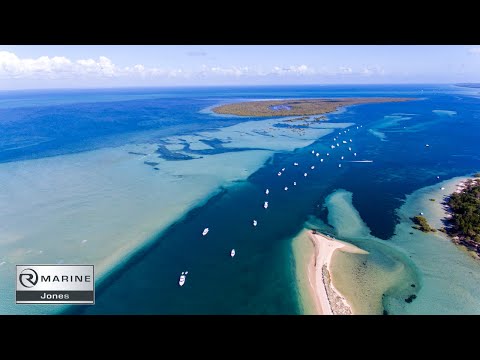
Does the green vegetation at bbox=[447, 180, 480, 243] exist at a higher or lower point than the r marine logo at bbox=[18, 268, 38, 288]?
lower

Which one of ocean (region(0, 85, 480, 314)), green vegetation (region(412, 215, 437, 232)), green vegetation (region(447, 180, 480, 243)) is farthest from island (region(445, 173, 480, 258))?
ocean (region(0, 85, 480, 314))

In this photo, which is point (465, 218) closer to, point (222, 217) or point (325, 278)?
point (325, 278)

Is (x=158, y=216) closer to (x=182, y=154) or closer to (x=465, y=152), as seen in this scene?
(x=182, y=154)

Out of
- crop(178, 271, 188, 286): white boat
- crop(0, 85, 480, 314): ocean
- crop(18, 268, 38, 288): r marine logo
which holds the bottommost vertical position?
crop(178, 271, 188, 286): white boat

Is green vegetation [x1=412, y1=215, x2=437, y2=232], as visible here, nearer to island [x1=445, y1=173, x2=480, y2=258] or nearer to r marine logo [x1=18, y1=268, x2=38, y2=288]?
Result: island [x1=445, y1=173, x2=480, y2=258]
